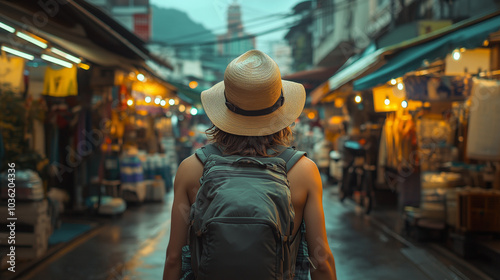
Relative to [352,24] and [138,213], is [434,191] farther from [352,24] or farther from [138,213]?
[352,24]

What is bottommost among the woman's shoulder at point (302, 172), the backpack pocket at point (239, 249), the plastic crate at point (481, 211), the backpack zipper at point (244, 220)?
the plastic crate at point (481, 211)

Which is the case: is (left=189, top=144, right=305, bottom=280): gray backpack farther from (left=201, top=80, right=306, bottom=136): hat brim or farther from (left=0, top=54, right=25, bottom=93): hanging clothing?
(left=0, top=54, right=25, bottom=93): hanging clothing

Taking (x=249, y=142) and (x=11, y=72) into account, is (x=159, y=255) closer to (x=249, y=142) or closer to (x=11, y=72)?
(x=11, y=72)

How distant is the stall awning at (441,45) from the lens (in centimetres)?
533

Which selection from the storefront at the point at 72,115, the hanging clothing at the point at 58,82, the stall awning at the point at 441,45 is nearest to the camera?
the stall awning at the point at 441,45

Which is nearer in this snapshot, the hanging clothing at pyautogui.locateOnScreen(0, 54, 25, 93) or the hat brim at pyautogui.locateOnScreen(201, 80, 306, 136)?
the hat brim at pyautogui.locateOnScreen(201, 80, 306, 136)

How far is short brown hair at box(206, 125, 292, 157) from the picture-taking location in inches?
81.4

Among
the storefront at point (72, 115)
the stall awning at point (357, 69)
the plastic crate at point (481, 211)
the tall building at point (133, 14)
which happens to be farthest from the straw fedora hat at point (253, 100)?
the tall building at point (133, 14)

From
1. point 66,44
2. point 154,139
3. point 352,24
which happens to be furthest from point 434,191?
point 352,24

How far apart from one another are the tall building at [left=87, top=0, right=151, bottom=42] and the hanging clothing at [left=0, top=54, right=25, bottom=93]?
48.4 ft

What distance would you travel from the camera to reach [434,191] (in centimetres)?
794

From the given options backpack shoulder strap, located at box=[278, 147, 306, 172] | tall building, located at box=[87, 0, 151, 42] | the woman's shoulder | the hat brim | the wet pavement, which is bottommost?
the wet pavement

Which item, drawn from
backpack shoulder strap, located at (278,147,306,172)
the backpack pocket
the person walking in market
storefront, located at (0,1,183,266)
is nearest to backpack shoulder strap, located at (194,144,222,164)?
the person walking in market

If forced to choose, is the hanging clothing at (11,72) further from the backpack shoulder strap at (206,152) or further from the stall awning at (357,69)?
the stall awning at (357,69)
